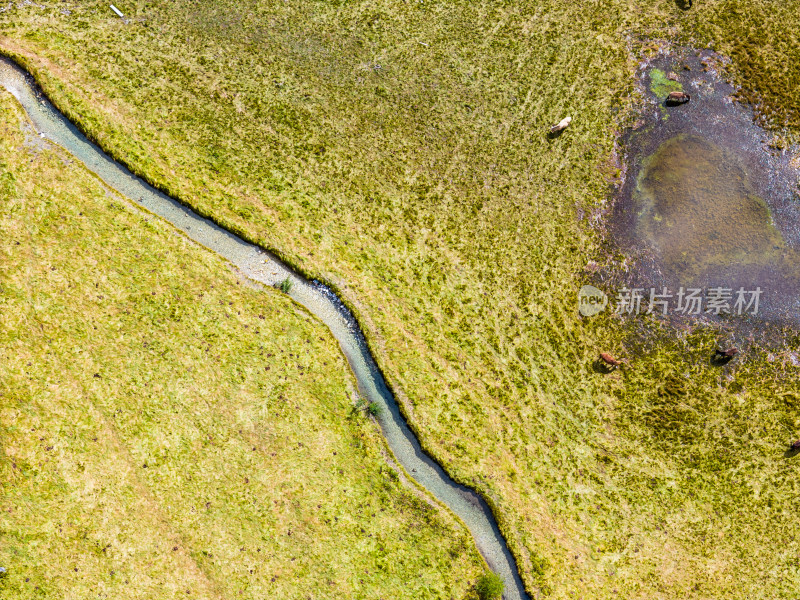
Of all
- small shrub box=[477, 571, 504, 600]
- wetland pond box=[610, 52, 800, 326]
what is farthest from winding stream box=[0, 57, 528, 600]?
wetland pond box=[610, 52, 800, 326]

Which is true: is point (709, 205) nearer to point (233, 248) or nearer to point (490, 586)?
point (490, 586)

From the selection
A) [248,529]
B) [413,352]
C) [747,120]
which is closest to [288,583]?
[248,529]

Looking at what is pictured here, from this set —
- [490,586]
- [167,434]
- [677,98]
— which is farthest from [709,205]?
[167,434]

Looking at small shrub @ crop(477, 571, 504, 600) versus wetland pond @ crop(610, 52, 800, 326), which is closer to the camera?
small shrub @ crop(477, 571, 504, 600)

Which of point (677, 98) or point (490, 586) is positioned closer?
point (490, 586)

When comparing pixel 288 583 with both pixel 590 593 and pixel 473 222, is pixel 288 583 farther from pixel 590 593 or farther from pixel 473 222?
pixel 473 222

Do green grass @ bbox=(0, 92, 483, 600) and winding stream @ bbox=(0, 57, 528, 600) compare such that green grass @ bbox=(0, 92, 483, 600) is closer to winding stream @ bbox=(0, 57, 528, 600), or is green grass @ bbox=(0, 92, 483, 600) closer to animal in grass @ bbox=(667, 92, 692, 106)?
winding stream @ bbox=(0, 57, 528, 600)
